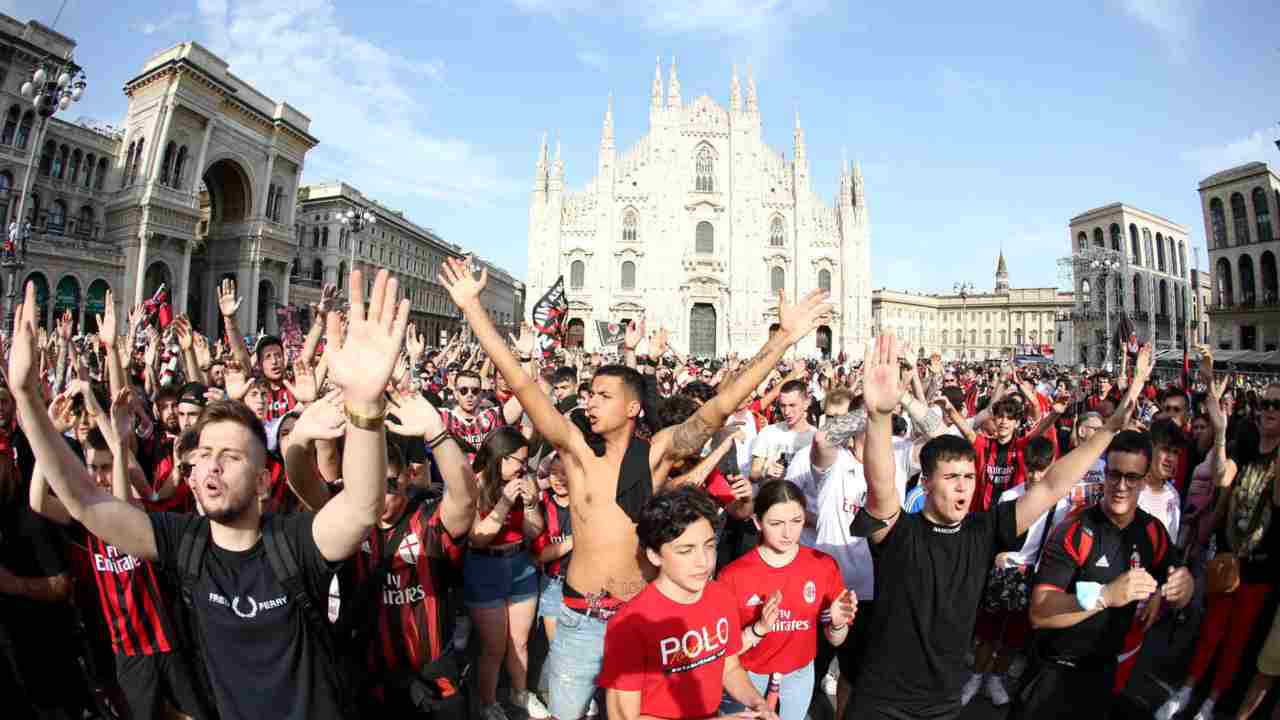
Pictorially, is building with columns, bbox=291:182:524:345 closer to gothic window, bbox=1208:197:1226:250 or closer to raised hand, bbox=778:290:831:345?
raised hand, bbox=778:290:831:345

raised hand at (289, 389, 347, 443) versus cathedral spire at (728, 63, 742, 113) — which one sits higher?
cathedral spire at (728, 63, 742, 113)

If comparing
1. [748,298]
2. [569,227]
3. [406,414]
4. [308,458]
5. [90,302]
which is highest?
[569,227]

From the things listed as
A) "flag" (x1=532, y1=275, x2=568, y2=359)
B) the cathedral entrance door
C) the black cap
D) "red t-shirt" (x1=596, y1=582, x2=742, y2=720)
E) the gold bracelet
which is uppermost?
the cathedral entrance door

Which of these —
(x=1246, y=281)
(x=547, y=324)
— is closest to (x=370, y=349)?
(x=547, y=324)

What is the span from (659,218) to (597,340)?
8692mm

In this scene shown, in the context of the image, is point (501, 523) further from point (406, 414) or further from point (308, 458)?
point (406, 414)

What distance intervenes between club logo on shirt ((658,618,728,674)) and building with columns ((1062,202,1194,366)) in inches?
1921

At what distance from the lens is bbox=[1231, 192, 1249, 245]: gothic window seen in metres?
37.3

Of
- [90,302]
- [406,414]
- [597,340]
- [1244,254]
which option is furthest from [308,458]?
[1244,254]

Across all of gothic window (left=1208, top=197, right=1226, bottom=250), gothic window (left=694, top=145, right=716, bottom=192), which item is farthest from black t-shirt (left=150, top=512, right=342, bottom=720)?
gothic window (left=1208, top=197, right=1226, bottom=250)

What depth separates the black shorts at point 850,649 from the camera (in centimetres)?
332

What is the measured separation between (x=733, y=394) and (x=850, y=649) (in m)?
1.60

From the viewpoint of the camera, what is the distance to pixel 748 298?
4316 cm

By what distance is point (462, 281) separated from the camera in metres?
2.86
